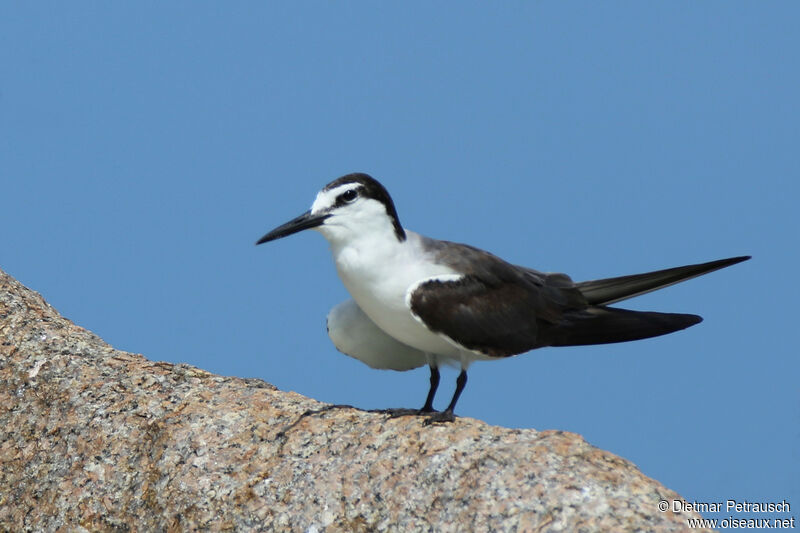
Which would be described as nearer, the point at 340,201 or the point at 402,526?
the point at 402,526

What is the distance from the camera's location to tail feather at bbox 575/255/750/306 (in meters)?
6.60

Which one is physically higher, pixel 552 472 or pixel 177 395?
pixel 177 395

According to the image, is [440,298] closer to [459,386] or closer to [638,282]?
[459,386]

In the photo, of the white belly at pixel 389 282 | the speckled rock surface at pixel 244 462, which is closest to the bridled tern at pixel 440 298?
the white belly at pixel 389 282

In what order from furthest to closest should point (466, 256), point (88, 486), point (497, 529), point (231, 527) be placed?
point (466, 256) → point (88, 486) → point (231, 527) → point (497, 529)

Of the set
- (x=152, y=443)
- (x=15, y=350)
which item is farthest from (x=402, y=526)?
(x=15, y=350)

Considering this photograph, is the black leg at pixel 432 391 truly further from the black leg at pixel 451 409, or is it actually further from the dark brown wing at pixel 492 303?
the dark brown wing at pixel 492 303

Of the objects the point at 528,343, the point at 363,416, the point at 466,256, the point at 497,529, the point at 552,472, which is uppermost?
the point at 466,256

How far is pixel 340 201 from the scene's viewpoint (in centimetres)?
627

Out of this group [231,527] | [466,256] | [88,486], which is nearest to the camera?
[231,527]

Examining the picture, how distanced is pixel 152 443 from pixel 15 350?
145 cm

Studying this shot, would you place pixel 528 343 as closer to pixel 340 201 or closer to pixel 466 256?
pixel 466 256

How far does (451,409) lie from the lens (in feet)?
20.1

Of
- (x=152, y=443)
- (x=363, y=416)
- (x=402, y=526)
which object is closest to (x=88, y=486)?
(x=152, y=443)
